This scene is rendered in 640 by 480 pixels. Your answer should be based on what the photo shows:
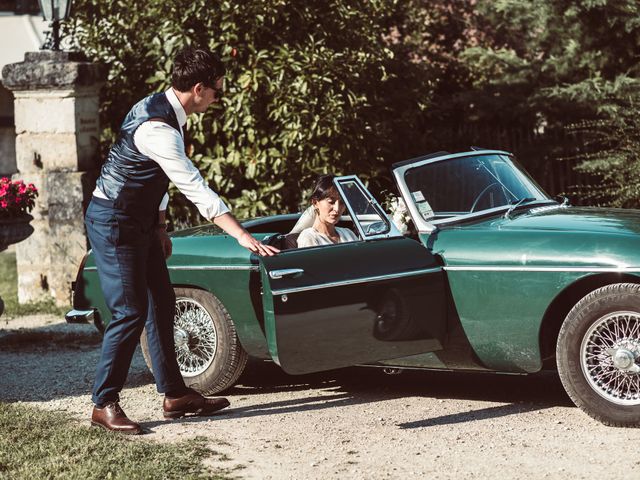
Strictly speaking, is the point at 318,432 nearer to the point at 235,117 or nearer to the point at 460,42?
the point at 235,117

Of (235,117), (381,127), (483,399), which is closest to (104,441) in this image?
(483,399)

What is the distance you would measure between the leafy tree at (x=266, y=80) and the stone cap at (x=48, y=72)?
616mm

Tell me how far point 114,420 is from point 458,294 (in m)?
2.01

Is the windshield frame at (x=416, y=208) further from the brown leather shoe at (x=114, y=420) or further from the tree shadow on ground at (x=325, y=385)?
the brown leather shoe at (x=114, y=420)

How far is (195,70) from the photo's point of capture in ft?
19.6

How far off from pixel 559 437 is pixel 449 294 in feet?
3.24

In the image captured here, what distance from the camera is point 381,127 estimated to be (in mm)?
12164

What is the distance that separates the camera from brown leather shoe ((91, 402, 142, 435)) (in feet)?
19.9

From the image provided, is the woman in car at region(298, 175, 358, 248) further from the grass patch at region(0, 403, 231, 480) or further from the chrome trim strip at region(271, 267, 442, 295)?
the grass patch at region(0, 403, 231, 480)

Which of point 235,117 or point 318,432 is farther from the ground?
point 235,117

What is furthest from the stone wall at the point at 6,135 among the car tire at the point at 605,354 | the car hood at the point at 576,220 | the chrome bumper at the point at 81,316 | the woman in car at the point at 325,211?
the car tire at the point at 605,354

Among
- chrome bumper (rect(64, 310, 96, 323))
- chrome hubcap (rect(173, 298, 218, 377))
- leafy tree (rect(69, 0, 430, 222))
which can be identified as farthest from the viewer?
leafy tree (rect(69, 0, 430, 222))

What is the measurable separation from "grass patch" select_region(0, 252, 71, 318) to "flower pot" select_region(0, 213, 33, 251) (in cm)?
177

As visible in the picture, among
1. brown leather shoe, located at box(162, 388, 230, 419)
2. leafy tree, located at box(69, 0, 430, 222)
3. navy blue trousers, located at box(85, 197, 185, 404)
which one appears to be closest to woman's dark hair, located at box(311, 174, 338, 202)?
navy blue trousers, located at box(85, 197, 185, 404)
